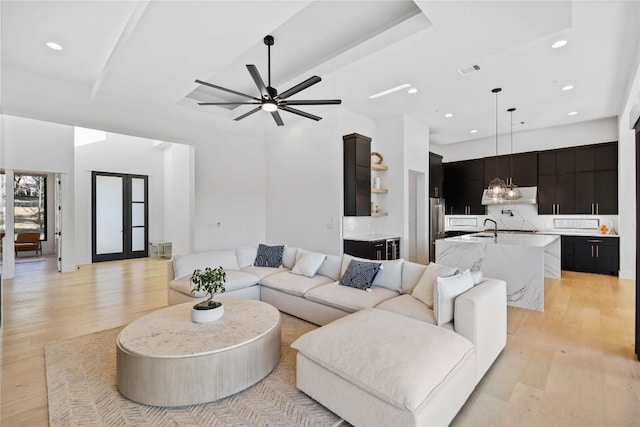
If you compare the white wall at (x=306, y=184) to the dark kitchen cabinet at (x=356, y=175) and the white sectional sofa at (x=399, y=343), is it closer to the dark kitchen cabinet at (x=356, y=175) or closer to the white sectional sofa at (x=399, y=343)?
the dark kitchen cabinet at (x=356, y=175)

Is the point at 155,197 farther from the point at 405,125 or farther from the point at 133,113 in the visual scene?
the point at 405,125

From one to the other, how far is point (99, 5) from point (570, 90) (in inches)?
248

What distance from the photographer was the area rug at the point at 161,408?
6.49 feet

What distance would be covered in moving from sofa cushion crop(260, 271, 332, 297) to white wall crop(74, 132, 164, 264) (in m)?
6.44

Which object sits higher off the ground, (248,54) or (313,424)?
(248,54)

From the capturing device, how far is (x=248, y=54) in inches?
154

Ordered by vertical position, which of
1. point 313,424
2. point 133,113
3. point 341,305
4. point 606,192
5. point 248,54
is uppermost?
point 248,54

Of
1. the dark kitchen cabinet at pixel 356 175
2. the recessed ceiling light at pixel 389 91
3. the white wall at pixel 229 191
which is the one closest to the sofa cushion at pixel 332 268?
the dark kitchen cabinet at pixel 356 175

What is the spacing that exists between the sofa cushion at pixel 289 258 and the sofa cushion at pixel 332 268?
61 cm

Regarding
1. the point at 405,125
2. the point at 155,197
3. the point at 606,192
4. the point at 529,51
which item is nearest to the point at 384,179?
the point at 405,125

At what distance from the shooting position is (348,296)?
3291mm

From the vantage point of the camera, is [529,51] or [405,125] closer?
[529,51]

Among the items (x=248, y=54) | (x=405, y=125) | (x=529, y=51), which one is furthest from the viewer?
(x=405, y=125)

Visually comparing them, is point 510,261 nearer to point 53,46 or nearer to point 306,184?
point 306,184
